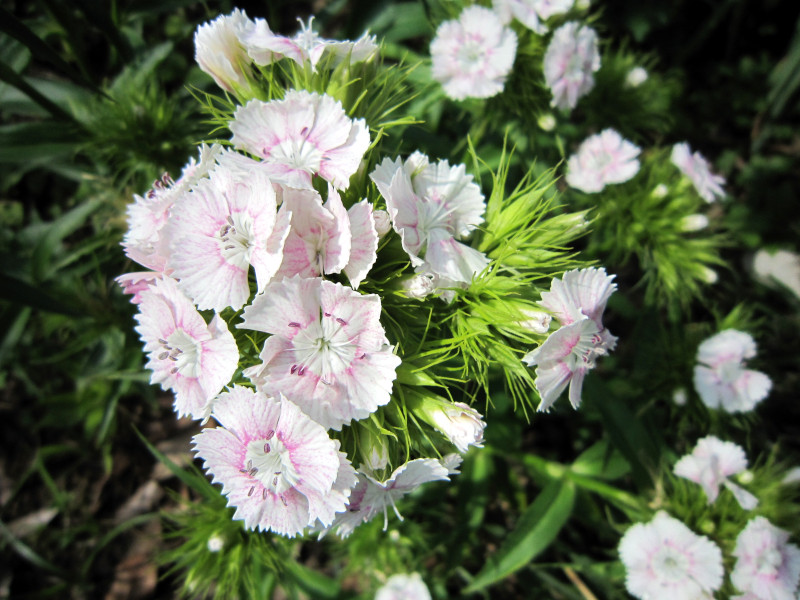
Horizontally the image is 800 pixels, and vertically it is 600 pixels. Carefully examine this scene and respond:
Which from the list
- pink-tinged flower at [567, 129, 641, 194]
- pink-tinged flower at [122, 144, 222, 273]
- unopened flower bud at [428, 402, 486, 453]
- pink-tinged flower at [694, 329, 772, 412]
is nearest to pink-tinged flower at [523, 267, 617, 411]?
unopened flower bud at [428, 402, 486, 453]

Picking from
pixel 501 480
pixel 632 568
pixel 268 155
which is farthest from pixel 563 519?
pixel 268 155

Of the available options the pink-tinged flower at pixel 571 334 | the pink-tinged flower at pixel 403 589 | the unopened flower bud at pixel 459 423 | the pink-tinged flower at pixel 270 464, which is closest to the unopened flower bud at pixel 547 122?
the pink-tinged flower at pixel 571 334

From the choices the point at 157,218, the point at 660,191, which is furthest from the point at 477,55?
the point at 157,218

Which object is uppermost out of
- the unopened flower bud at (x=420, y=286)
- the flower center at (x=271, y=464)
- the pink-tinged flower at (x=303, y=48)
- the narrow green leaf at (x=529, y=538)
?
the pink-tinged flower at (x=303, y=48)

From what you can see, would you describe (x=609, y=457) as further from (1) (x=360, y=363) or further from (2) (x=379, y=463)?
(1) (x=360, y=363)

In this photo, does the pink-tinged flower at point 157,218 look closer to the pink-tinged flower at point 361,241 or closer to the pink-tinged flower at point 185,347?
the pink-tinged flower at point 185,347
